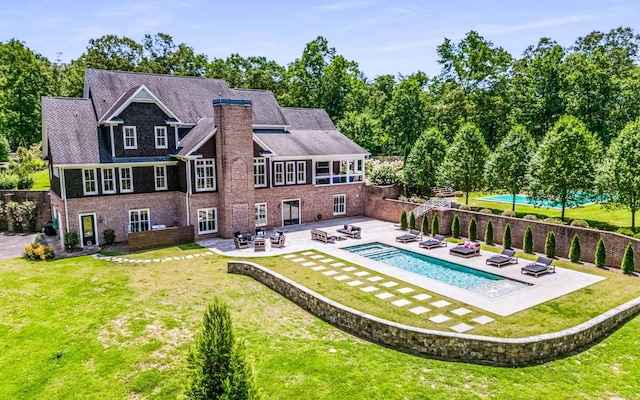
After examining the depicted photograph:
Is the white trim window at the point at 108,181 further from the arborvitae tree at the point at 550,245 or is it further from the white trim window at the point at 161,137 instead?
the arborvitae tree at the point at 550,245

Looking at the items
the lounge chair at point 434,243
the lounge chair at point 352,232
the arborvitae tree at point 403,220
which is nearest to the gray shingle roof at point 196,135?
the lounge chair at point 352,232

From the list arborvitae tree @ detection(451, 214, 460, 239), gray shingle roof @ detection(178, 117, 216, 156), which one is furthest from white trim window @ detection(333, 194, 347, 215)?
gray shingle roof @ detection(178, 117, 216, 156)

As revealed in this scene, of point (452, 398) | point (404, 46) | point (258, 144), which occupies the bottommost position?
point (452, 398)

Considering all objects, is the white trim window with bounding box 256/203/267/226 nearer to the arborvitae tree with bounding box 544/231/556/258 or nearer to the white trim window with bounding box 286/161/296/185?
the white trim window with bounding box 286/161/296/185

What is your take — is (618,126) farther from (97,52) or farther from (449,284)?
(97,52)

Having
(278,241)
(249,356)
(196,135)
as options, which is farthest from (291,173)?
(249,356)

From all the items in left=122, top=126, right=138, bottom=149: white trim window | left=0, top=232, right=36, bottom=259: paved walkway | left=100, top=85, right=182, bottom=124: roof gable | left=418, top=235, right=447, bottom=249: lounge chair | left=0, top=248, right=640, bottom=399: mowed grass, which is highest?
left=100, top=85, right=182, bottom=124: roof gable

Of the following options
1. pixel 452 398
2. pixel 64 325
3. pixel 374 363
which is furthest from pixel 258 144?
pixel 452 398
